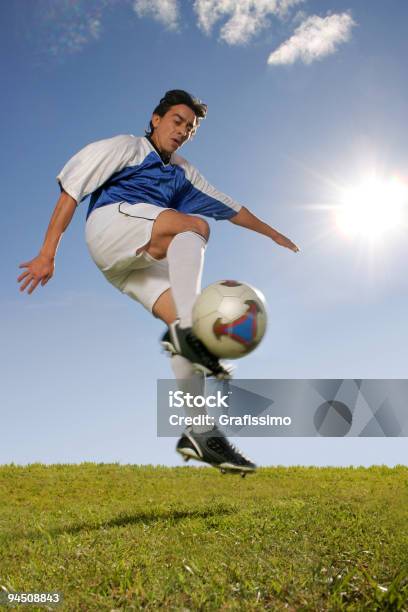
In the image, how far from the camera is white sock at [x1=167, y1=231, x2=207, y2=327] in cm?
416

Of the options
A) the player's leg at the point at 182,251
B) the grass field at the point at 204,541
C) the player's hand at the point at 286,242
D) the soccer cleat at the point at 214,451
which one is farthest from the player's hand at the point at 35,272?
the grass field at the point at 204,541

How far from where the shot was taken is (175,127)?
15.0ft

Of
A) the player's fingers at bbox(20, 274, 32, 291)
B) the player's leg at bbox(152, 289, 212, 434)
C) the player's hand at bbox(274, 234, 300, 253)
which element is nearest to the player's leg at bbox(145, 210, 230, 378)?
the player's leg at bbox(152, 289, 212, 434)

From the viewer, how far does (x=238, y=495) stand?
13.7 m

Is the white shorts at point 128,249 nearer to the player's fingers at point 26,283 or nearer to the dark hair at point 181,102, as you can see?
the player's fingers at point 26,283

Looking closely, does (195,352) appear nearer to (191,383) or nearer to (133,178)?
(191,383)

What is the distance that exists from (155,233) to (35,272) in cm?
81

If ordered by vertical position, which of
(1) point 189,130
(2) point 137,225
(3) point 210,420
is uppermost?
(1) point 189,130

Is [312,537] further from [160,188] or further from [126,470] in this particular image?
[126,470]

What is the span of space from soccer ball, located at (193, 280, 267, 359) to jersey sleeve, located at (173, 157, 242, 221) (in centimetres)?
131

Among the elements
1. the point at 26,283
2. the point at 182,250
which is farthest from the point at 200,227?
the point at 26,283

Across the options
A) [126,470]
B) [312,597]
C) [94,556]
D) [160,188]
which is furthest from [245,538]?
[126,470]

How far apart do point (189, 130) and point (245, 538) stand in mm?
6033

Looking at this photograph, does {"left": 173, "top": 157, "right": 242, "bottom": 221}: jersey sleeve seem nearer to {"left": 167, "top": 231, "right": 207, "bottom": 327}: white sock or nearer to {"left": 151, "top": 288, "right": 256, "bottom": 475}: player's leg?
{"left": 167, "top": 231, "right": 207, "bottom": 327}: white sock
